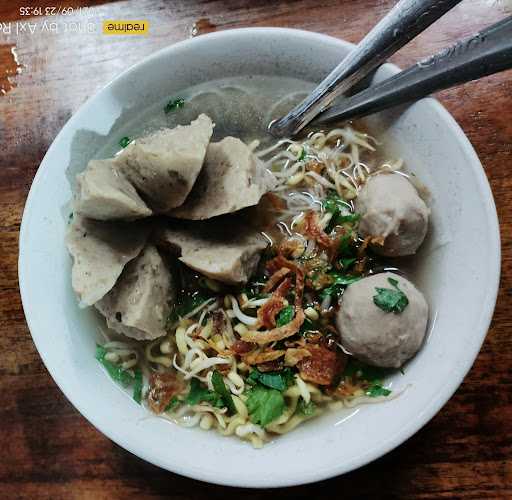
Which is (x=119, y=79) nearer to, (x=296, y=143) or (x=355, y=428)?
(x=296, y=143)

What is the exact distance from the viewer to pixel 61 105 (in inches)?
85.3

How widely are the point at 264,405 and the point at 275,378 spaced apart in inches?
3.5

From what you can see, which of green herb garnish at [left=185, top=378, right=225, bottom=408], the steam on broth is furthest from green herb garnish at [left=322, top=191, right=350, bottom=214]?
green herb garnish at [left=185, top=378, right=225, bottom=408]

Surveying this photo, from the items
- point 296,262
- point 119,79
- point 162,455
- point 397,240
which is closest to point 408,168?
point 397,240

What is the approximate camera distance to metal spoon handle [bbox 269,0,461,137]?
63.0 inches

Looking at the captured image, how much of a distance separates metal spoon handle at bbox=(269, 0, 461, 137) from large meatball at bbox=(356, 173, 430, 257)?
319 millimetres

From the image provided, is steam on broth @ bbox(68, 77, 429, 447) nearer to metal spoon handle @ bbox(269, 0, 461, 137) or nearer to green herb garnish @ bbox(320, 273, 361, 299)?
green herb garnish @ bbox(320, 273, 361, 299)

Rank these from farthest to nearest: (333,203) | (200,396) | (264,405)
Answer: (333,203), (200,396), (264,405)

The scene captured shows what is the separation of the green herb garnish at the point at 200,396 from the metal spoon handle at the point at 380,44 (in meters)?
0.99

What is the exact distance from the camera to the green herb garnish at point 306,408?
1.73 metres

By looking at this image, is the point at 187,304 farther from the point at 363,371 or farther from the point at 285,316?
the point at 363,371

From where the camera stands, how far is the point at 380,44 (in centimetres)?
166

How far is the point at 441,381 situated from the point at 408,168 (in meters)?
0.73

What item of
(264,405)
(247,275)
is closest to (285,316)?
(247,275)
